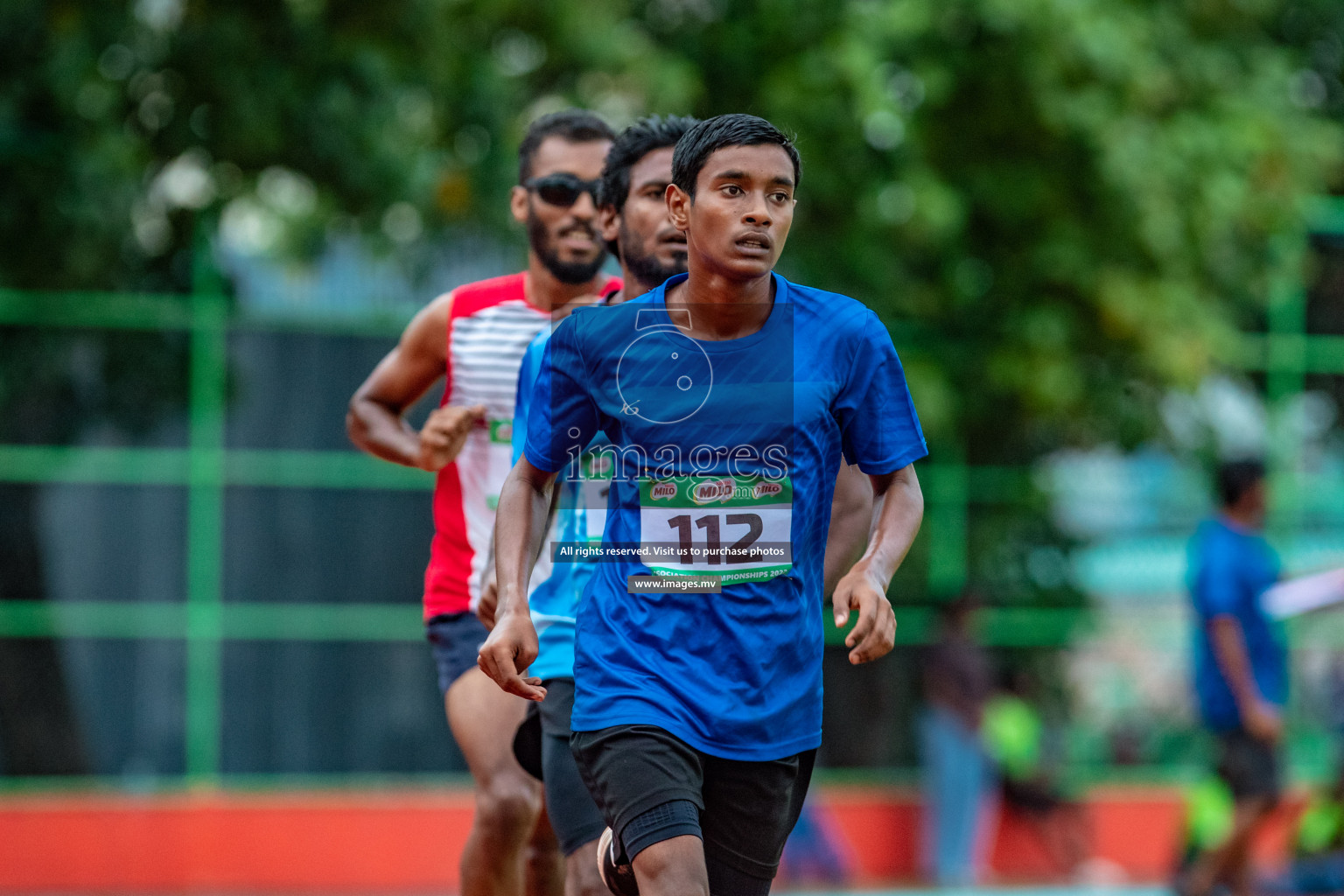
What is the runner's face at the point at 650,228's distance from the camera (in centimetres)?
471

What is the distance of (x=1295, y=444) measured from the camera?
12680 mm

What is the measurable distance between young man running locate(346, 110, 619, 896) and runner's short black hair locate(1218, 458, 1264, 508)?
15.3ft

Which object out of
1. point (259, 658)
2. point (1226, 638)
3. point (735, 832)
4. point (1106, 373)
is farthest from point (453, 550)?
point (1106, 373)

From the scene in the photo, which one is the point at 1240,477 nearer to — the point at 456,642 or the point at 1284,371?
the point at 1284,371

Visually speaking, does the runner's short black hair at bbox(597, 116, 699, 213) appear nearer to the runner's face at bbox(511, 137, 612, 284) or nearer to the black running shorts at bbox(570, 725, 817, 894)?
the runner's face at bbox(511, 137, 612, 284)

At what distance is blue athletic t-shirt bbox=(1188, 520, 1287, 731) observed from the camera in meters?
8.84

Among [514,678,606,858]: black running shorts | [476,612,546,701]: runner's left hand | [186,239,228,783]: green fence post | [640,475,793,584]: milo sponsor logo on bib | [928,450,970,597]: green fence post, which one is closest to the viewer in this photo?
[476,612,546,701]: runner's left hand

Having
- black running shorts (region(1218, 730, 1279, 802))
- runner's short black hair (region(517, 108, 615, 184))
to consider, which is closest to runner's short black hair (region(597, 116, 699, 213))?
runner's short black hair (region(517, 108, 615, 184))

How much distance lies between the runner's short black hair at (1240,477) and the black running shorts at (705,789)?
220 inches

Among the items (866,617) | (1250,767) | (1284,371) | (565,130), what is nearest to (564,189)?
(565,130)

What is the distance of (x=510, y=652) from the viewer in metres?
3.74

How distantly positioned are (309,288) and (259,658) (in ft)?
7.30

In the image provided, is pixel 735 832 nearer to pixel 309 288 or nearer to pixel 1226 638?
pixel 1226 638

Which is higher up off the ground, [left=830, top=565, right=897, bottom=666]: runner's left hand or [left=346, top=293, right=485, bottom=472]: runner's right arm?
[left=346, top=293, right=485, bottom=472]: runner's right arm
